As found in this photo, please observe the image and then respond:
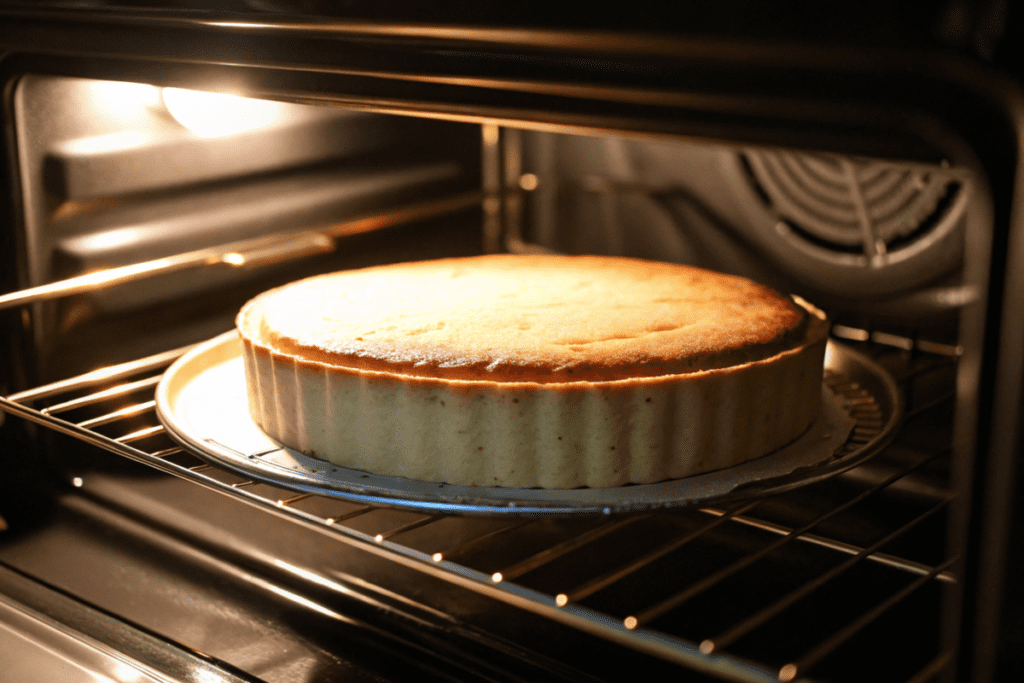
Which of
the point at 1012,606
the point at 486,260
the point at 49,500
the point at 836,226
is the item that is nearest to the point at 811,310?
the point at 836,226

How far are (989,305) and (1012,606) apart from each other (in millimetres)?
137

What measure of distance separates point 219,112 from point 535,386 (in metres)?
0.61

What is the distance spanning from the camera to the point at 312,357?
2.84ft

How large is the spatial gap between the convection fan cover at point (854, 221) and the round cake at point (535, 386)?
9.6 inches

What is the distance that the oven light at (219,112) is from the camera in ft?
3.60

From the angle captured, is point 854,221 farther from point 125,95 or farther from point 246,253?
point 125,95

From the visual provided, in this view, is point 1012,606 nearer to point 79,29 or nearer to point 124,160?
point 79,29

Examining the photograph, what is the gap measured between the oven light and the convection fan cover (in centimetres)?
60

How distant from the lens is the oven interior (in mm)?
774

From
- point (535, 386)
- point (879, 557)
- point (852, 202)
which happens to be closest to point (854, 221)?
point (852, 202)

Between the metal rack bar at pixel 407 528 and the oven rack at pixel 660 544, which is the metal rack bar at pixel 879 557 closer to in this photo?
the oven rack at pixel 660 544

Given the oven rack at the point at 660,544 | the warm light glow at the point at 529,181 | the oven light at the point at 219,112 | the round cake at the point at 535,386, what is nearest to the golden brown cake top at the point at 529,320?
the round cake at the point at 535,386

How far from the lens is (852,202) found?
1151 millimetres

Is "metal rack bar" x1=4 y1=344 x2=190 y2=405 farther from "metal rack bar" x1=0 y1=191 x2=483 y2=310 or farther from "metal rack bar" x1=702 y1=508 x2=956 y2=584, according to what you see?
"metal rack bar" x1=702 y1=508 x2=956 y2=584
